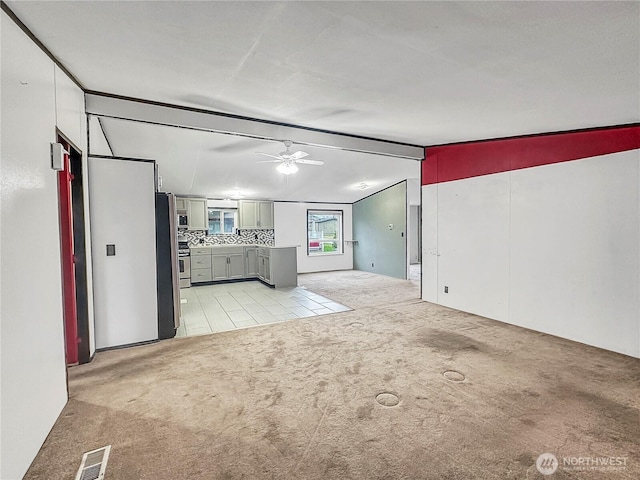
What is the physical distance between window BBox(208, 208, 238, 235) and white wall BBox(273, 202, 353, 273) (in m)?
1.15

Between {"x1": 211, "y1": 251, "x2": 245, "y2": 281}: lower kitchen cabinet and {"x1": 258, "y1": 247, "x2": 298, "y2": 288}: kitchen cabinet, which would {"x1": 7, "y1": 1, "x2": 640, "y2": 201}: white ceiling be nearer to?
{"x1": 258, "y1": 247, "x2": 298, "y2": 288}: kitchen cabinet

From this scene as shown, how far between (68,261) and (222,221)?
5.50 m

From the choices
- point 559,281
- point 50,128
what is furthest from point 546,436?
point 50,128

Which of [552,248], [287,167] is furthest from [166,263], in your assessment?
[552,248]

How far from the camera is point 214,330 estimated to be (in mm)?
4090

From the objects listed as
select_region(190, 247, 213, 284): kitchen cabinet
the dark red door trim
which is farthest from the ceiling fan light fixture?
select_region(190, 247, 213, 284): kitchen cabinet

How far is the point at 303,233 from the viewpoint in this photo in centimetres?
940

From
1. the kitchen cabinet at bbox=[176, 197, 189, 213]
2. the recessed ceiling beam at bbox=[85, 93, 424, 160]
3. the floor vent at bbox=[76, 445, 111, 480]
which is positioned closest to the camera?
the floor vent at bbox=[76, 445, 111, 480]

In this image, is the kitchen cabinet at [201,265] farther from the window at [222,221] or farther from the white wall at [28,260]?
the white wall at [28,260]

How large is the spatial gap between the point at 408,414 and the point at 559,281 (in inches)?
107

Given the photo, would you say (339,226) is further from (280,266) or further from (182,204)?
(182,204)

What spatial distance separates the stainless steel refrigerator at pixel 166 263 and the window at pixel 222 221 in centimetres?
459

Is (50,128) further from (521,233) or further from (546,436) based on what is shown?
(521,233)

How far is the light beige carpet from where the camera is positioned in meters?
1.75
